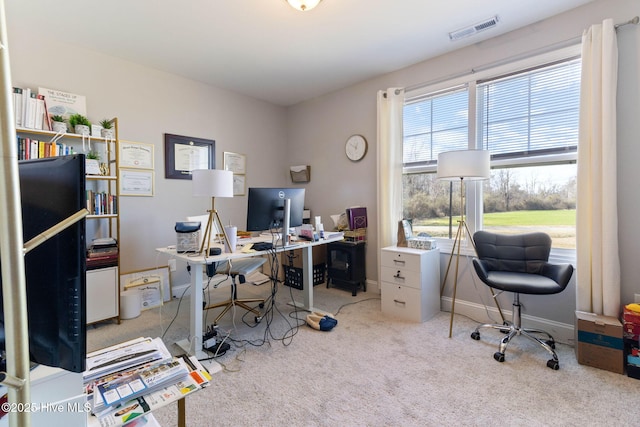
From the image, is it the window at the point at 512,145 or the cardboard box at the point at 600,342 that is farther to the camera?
the window at the point at 512,145

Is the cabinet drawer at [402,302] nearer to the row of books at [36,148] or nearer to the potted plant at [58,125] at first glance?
the row of books at [36,148]

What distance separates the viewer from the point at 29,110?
2.39 m

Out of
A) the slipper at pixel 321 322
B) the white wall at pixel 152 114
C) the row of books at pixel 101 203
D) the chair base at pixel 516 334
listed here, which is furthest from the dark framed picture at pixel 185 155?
the chair base at pixel 516 334

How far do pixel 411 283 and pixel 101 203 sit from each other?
9.92ft

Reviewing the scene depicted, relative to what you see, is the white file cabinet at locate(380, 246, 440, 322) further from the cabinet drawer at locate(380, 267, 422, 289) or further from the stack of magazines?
the stack of magazines

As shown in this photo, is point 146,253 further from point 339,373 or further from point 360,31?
point 360,31

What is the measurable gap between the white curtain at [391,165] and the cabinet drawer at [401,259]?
1.32 ft

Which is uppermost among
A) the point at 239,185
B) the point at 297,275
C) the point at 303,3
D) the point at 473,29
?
the point at 473,29

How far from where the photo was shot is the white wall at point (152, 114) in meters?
2.69

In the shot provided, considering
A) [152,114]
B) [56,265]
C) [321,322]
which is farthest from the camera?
[152,114]

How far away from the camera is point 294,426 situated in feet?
4.99

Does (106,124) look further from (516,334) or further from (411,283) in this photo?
(516,334)

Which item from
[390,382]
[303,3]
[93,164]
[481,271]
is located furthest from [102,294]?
[481,271]

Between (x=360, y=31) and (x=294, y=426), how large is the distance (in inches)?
118
